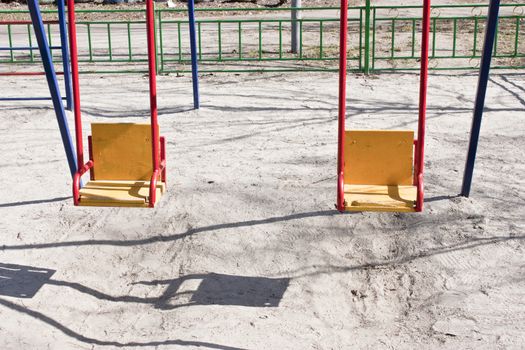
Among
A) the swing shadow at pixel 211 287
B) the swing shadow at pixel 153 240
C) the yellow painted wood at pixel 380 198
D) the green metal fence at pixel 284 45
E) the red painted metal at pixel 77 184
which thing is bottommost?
the swing shadow at pixel 211 287

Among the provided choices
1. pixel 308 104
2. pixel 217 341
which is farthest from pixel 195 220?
pixel 308 104

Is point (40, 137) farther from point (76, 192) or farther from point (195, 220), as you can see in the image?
point (76, 192)

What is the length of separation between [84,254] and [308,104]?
4.92m

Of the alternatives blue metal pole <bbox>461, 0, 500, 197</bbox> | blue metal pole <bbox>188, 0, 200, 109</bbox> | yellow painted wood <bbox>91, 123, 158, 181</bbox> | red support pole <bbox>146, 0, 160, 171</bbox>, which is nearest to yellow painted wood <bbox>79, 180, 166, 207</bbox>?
yellow painted wood <bbox>91, 123, 158, 181</bbox>

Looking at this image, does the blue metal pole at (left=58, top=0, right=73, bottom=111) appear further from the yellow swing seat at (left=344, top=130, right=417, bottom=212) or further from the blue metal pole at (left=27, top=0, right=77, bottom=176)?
the yellow swing seat at (left=344, top=130, right=417, bottom=212)

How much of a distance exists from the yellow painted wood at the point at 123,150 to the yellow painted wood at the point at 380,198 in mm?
1518

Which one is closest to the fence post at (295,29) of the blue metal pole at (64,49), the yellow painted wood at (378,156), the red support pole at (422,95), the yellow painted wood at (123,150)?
the blue metal pole at (64,49)

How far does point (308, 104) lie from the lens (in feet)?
33.0

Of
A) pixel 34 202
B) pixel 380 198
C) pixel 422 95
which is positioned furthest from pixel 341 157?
pixel 34 202

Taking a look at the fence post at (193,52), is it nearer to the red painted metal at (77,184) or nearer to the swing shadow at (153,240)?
the swing shadow at (153,240)

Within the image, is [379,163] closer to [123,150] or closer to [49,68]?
[123,150]

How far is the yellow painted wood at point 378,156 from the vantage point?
5367 mm

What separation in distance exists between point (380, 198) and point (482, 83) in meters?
1.63

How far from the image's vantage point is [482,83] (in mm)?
6070
